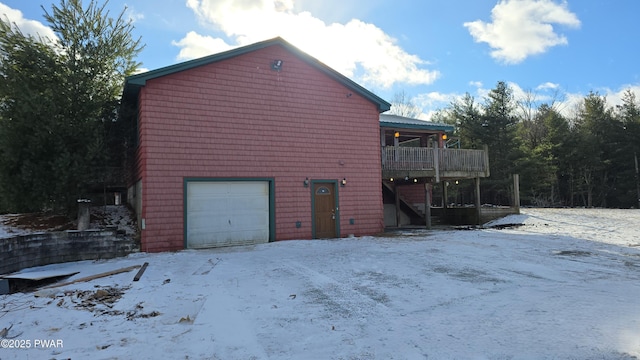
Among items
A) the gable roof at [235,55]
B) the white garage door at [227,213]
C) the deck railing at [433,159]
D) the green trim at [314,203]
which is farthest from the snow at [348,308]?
the deck railing at [433,159]

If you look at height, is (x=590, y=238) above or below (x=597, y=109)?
below

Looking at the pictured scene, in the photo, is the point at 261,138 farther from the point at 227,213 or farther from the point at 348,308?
the point at 348,308

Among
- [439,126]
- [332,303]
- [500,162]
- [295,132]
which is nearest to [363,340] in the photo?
[332,303]

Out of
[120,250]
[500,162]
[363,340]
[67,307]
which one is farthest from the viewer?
[500,162]

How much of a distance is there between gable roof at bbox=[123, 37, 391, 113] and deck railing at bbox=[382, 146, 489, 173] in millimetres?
2098

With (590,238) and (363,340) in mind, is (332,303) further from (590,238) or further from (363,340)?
(590,238)

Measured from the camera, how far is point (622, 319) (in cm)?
441

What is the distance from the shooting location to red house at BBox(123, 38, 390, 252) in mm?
10930

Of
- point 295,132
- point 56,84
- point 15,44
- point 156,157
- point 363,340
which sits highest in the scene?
point 15,44

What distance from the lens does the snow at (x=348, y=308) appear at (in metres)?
3.82

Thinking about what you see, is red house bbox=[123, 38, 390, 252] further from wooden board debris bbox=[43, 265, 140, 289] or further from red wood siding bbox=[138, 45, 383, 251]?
wooden board debris bbox=[43, 265, 140, 289]

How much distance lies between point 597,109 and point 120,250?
4248 cm

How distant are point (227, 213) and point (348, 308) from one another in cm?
742

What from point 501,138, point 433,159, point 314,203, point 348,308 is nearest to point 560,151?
point 501,138
